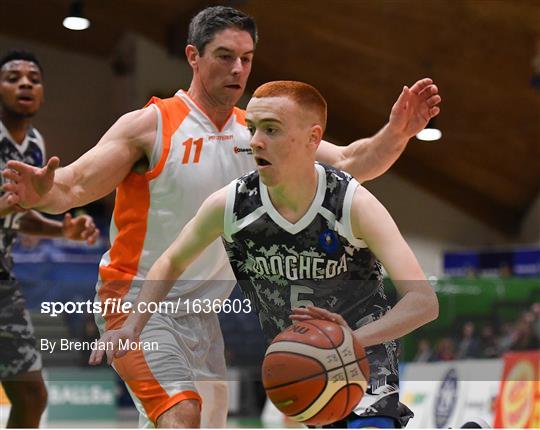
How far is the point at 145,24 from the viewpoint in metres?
8.28

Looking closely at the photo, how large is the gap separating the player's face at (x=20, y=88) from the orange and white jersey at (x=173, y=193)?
79cm

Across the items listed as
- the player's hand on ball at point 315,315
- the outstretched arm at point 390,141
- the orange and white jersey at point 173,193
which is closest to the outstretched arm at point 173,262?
the orange and white jersey at point 173,193

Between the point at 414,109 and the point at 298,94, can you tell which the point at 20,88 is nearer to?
the point at 298,94

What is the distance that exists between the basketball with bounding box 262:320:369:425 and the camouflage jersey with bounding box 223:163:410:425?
14cm

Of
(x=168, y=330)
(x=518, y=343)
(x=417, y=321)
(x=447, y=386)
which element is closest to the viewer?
(x=417, y=321)

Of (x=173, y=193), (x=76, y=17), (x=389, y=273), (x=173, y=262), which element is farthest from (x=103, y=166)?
(x=76, y=17)

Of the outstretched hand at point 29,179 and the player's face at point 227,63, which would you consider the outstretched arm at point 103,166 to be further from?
the player's face at point 227,63

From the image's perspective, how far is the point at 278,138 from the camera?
3182 millimetres

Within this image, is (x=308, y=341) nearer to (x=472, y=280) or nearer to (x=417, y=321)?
(x=417, y=321)

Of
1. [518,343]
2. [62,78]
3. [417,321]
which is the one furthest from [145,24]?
[417,321]

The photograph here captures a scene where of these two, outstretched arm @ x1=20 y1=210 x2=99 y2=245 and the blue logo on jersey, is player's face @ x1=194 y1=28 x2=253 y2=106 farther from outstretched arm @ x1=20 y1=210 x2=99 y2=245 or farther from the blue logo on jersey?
outstretched arm @ x1=20 y1=210 x2=99 y2=245

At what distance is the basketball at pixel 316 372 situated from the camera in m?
2.99

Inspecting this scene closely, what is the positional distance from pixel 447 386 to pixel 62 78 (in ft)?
11.1

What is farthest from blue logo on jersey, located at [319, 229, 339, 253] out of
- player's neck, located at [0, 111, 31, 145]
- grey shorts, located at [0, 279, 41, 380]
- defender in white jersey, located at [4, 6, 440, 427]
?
player's neck, located at [0, 111, 31, 145]
